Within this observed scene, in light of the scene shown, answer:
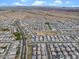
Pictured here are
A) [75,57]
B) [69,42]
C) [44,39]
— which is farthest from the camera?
[44,39]

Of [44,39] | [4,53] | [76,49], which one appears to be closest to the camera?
[4,53]

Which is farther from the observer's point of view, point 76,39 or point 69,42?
point 76,39

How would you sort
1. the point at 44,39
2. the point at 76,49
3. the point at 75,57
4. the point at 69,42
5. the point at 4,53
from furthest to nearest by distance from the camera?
the point at 44,39 < the point at 69,42 < the point at 76,49 < the point at 4,53 < the point at 75,57

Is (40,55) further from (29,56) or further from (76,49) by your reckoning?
(76,49)

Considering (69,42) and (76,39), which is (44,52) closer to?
(69,42)

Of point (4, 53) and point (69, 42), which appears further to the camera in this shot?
point (69, 42)

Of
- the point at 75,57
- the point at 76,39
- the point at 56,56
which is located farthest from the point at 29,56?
the point at 76,39

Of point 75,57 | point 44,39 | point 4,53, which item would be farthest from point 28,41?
point 75,57

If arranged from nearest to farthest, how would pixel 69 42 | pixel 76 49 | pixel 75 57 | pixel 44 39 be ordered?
pixel 75 57 < pixel 76 49 < pixel 69 42 < pixel 44 39
